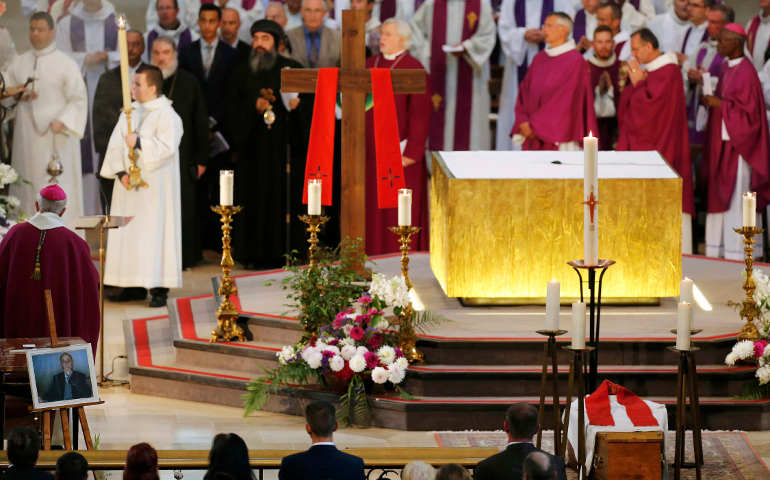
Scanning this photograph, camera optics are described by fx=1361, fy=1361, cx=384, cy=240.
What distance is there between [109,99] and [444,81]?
326cm

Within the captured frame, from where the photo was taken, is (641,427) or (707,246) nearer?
(641,427)

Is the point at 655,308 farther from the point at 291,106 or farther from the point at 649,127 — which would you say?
the point at 291,106

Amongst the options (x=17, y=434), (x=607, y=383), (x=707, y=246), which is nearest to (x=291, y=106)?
(x=707, y=246)

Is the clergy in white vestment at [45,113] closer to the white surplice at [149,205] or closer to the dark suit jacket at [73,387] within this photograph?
the white surplice at [149,205]

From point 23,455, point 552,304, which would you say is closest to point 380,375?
point 552,304

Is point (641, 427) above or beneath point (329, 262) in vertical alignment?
beneath

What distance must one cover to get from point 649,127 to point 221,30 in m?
4.19

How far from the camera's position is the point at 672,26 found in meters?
13.3

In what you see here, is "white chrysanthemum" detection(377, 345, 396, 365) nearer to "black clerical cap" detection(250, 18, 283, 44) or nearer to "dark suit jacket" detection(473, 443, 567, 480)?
"dark suit jacket" detection(473, 443, 567, 480)

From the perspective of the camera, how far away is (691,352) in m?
6.46

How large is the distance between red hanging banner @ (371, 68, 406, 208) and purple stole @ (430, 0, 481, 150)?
3.67m

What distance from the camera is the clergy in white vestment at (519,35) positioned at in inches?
516

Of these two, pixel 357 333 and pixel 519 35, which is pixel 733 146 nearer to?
pixel 519 35

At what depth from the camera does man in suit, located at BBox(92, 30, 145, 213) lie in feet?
42.5
